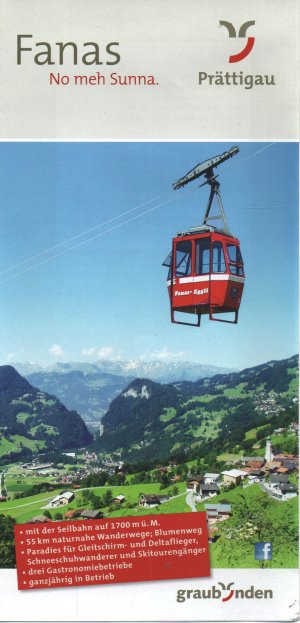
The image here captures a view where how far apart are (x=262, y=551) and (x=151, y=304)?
2.10 meters

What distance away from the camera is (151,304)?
16.0 feet

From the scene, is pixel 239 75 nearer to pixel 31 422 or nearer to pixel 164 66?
pixel 164 66

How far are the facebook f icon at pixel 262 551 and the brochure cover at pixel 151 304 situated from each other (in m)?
0.01

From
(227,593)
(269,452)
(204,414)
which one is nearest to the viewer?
(227,593)

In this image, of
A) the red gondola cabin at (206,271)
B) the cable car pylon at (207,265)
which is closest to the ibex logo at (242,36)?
the cable car pylon at (207,265)

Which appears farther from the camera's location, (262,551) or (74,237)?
(74,237)

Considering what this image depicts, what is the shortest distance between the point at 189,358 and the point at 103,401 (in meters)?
0.78

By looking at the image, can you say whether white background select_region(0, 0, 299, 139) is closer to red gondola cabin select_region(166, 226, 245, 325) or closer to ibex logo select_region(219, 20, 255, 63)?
ibex logo select_region(219, 20, 255, 63)

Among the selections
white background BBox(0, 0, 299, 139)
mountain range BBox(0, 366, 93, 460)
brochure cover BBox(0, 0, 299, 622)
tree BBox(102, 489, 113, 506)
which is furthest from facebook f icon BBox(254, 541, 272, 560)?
white background BBox(0, 0, 299, 139)

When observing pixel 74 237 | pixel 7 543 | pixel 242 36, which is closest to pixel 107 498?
pixel 7 543

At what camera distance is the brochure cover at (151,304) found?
15.2 feet

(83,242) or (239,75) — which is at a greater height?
(239,75)

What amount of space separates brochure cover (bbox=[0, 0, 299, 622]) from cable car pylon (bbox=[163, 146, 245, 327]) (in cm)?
1

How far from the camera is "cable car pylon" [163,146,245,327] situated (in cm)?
471
